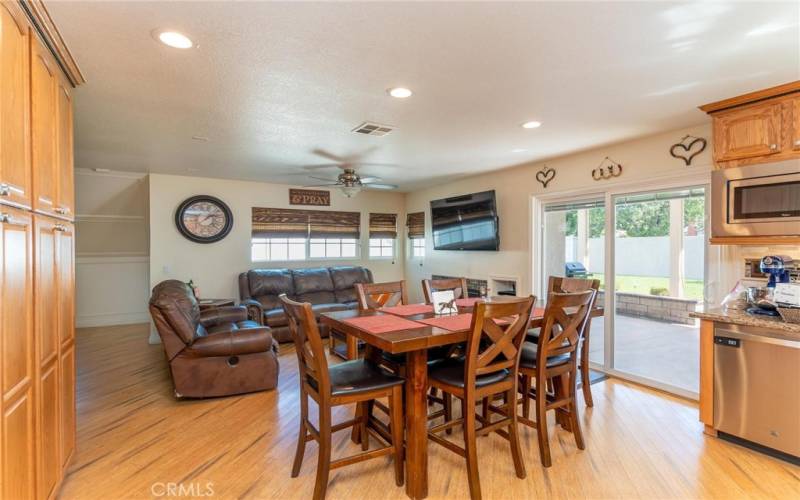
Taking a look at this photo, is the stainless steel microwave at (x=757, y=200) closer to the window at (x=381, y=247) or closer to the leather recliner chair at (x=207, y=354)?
the leather recliner chair at (x=207, y=354)

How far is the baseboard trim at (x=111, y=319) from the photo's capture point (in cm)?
638

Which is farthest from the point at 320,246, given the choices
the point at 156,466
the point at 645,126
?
the point at 645,126

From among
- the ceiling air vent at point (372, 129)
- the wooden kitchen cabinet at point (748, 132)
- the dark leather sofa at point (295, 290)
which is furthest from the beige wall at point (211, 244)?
the wooden kitchen cabinet at point (748, 132)

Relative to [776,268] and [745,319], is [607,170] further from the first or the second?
[745,319]

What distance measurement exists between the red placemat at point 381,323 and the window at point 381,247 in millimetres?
4909

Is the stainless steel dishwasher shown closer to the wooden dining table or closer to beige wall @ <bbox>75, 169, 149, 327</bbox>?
the wooden dining table

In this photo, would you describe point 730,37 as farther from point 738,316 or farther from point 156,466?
point 156,466

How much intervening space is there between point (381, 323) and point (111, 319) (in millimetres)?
6370

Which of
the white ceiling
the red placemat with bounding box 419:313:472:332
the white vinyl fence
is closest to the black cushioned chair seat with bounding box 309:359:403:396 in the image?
the red placemat with bounding box 419:313:472:332

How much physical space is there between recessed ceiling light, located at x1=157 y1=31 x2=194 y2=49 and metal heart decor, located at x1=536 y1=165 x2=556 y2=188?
3.98m

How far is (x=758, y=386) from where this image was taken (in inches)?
100

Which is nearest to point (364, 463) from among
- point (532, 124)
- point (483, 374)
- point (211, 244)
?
point (483, 374)

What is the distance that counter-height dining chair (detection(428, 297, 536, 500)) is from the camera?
6.73 ft

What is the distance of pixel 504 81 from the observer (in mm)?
2490
